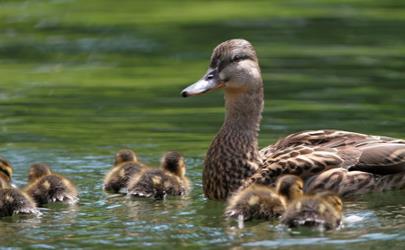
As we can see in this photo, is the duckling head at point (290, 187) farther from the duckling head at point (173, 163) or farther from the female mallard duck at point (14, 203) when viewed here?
the female mallard duck at point (14, 203)

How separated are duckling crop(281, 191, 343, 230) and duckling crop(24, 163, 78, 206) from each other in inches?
68.8

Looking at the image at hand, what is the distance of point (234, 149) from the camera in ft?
34.4

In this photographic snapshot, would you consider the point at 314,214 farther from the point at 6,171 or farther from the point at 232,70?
the point at 6,171

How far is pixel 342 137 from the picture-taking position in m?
10.4

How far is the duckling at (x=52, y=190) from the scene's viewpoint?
32.9ft

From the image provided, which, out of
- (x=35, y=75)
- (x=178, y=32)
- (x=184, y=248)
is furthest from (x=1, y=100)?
(x=184, y=248)

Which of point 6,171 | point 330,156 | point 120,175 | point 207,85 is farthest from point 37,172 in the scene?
point 330,156

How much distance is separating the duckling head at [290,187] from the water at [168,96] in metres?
0.34

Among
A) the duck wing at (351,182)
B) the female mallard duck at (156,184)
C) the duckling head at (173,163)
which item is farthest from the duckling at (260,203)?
the duckling head at (173,163)

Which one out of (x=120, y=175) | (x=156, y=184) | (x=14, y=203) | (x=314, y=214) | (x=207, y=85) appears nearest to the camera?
(x=314, y=214)

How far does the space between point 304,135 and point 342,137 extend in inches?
10.5

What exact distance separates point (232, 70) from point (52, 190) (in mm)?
1521

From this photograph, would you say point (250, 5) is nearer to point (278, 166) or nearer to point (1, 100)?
point (1, 100)

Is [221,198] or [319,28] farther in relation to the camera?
[319,28]
